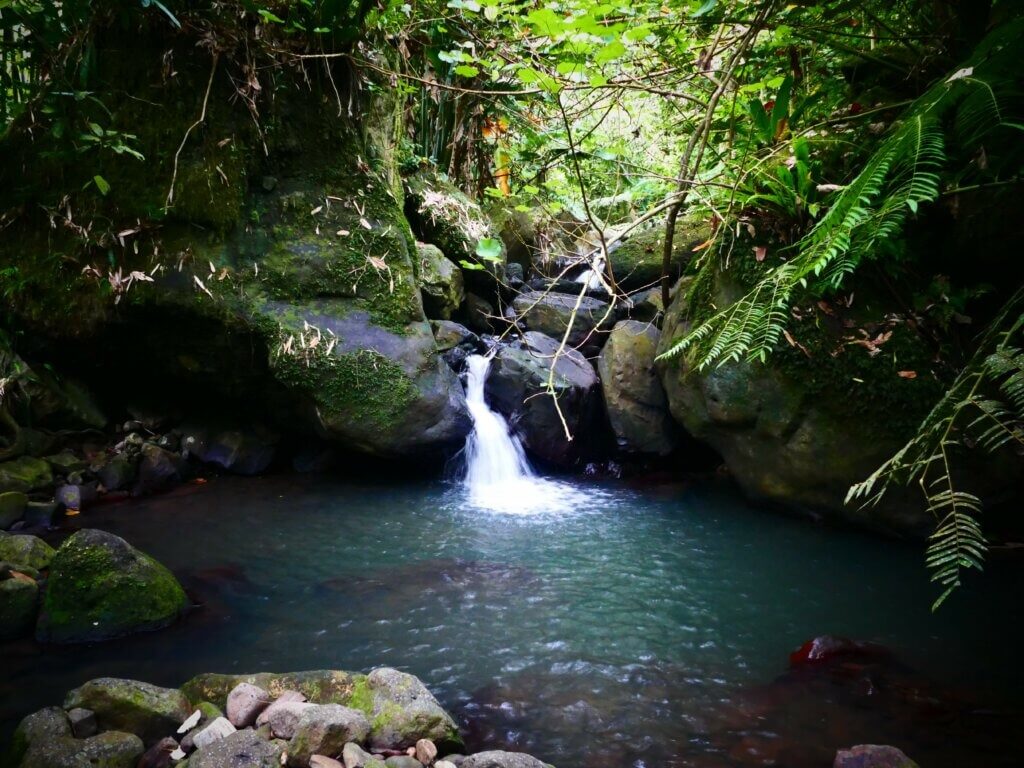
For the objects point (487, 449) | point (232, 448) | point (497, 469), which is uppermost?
point (487, 449)

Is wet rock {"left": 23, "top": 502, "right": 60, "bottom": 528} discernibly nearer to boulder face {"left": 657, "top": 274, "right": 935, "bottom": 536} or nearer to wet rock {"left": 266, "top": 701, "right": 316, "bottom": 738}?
wet rock {"left": 266, "top": 701, "right": 316, "bottom": 738}

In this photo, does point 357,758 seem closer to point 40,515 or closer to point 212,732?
point 212,732

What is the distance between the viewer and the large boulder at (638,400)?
6254mm

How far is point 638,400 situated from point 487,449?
Answer: 5.42 feet

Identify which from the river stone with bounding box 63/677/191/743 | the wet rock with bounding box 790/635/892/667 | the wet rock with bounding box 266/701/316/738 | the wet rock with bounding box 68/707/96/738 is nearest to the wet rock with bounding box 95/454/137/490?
the river stone with bounding box 63/677/191/743

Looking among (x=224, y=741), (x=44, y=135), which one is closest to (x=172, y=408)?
(x=44, y=135)

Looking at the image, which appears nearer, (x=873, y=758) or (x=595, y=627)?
A: (x=873, y=758)

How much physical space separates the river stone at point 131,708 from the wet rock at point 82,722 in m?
0.02

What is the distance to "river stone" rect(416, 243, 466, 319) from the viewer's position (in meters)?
6.98

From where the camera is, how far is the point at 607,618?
11.7 feet

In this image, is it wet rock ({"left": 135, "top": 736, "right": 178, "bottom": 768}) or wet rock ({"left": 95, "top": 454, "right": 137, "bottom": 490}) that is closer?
wet rock ({"left": 135, "top": 736, "right": 178, "bottom": 768})

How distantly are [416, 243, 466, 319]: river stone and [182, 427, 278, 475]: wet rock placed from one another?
92.3 inches

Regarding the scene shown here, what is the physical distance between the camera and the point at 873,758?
2221mm

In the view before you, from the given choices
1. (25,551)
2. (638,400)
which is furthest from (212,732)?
(638,400)
